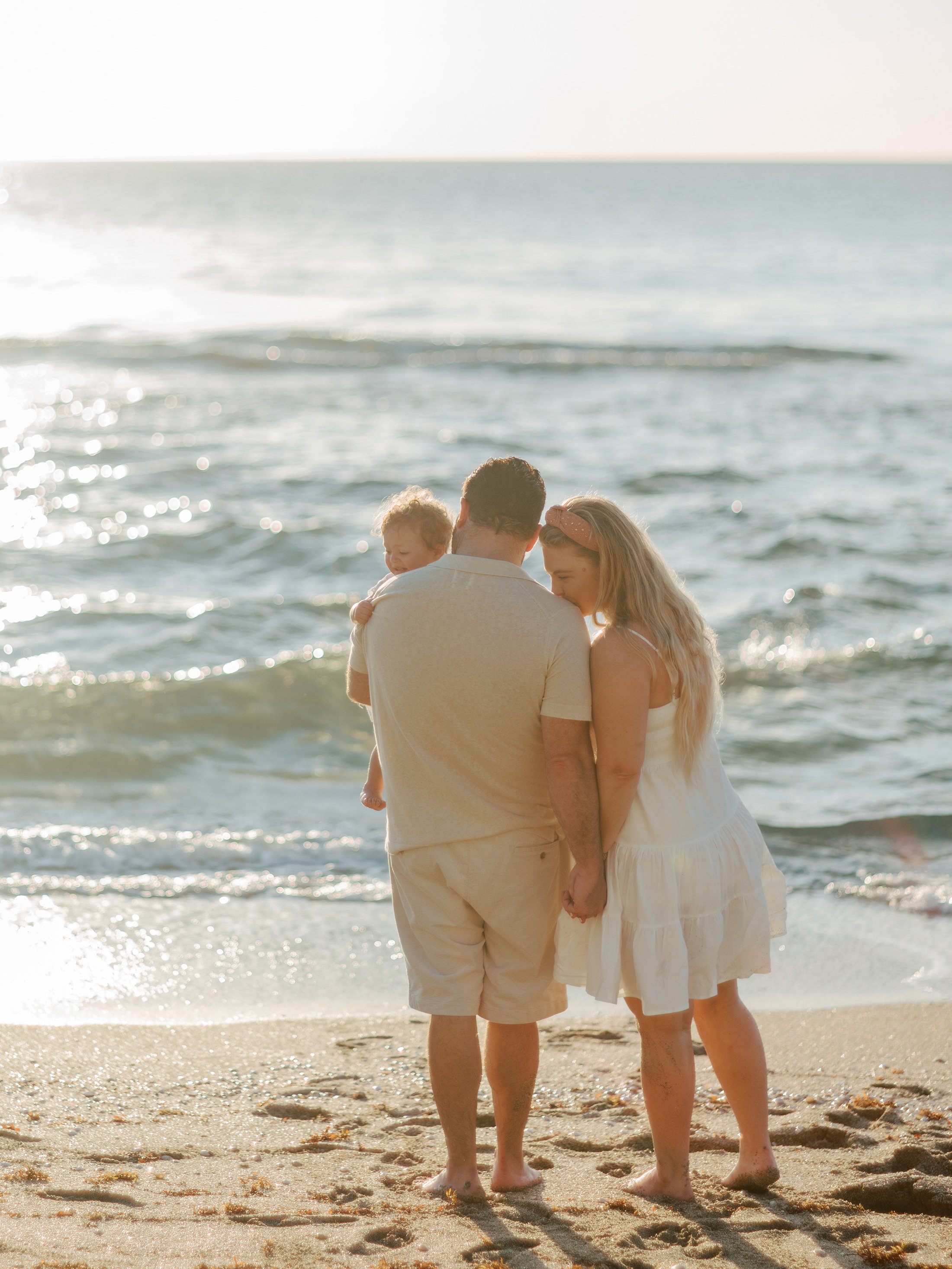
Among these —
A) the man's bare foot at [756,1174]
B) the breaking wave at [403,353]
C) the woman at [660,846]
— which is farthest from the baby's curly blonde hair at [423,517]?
the breaking wave at [403,353]

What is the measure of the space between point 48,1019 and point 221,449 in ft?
37.6

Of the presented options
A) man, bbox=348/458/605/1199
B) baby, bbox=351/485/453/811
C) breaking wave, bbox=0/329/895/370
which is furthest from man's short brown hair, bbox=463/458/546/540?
breaking wave, bbox=0/329/895/370

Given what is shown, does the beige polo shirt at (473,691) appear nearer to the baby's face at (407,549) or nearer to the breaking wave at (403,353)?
the baby's face at (407,549)

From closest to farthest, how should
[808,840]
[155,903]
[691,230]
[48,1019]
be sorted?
[48,1019] < [155,903] < [808,840] < [691,230]

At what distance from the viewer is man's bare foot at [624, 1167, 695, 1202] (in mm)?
2871

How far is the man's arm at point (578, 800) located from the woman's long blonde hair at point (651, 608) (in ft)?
0.77

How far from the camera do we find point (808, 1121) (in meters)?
3.36

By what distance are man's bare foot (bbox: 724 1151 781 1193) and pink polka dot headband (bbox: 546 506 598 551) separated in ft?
5.08

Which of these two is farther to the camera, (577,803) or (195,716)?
(195,716)

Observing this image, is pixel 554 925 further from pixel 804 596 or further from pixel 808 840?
pixel 804 596

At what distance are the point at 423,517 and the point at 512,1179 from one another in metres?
1.68

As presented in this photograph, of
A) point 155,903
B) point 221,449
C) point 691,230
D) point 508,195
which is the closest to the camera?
point 155,903

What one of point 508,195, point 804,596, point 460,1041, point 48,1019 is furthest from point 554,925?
point 508,195

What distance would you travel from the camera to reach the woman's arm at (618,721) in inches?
110
